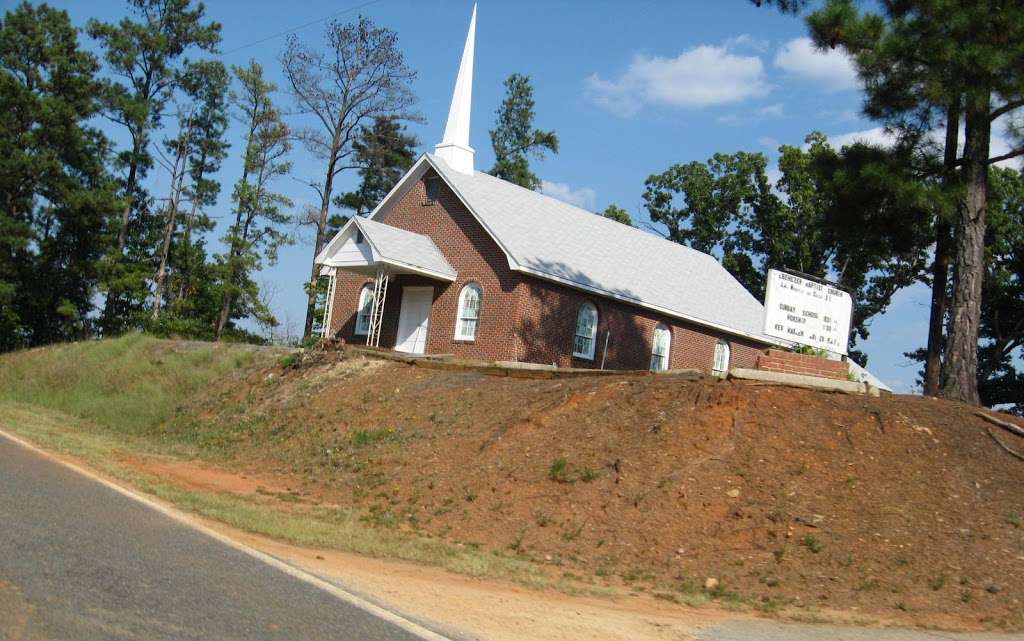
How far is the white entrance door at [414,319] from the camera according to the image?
28188 millimetres

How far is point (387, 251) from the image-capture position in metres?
26.6

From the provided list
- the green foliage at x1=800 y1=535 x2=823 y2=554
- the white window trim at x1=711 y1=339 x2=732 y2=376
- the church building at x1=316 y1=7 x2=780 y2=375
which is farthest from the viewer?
the white window trim at x1=711 y1=339 x2=732 y2=376

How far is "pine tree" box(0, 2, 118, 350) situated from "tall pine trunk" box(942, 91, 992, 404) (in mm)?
37830

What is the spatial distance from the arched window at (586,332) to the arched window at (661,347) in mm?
2720

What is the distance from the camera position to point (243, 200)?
1800 inches

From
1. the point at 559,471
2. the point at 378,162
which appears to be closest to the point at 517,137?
the point at 378,162

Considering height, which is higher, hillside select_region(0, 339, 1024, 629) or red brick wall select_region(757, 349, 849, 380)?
red brick wall select_region(757, 349, 849, 380)

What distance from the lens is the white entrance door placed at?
92.5 ft

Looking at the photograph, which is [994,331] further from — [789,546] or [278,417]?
[789,546]

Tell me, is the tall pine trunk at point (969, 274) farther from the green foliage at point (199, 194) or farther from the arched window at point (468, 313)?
the green foliage at point (199, 194)

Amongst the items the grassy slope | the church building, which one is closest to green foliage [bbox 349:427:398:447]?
the grassy slope

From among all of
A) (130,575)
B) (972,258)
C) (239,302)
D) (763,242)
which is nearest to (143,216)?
(239,302)

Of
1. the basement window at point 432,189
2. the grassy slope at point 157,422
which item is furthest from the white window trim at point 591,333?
the grassy slope at point 157,422

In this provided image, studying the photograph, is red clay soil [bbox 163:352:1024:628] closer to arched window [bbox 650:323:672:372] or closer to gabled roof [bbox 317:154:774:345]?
gabled roof [bbox 317:154:774:345]
